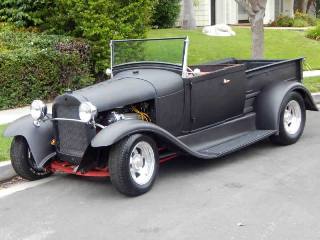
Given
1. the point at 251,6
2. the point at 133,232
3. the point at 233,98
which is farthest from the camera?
the point at 251,6

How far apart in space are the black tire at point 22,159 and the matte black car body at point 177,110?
138 millimetres

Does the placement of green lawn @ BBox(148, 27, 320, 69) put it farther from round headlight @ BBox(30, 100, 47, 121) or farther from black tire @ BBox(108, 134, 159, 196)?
black tire @ BBox(108, 134, 159, 196)

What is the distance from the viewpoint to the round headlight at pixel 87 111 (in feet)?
19.3

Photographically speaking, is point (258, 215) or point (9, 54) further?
point (9, 54)

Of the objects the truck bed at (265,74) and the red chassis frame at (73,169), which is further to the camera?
the truck bed at (265,74)

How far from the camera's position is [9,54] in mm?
10750

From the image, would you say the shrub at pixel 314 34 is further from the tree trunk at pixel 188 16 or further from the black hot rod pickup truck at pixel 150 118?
the black hot rod pickup truck at pixel 150 118

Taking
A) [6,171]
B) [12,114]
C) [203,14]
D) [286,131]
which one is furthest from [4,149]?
[203,14]

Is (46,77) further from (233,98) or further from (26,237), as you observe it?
(26,237)

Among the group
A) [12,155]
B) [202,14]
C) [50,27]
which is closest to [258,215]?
[12,155]

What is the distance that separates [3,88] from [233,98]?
5.01 m

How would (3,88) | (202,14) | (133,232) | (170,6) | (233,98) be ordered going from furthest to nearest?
(202,14), (170,6), (3,88), (233,98), (133,232)

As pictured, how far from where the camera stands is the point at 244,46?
1798 centimetres

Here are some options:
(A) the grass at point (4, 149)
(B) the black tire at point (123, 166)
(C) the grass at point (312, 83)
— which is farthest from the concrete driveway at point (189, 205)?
(C) the grass at point (312, 83)
